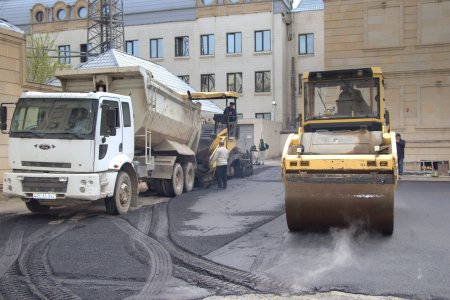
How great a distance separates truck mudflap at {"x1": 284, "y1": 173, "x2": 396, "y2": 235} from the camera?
26.0 ft

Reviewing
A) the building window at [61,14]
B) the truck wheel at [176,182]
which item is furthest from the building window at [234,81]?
the truck wheel at [176,182]

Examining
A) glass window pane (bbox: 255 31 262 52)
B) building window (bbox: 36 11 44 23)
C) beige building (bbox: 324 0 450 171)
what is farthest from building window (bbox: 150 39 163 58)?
beige building (bbox: 324 0 450 171)

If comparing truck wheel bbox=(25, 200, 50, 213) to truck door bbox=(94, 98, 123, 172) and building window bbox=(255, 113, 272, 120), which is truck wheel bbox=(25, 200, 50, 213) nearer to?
truck door bbox=(94, 98, 123, 172)

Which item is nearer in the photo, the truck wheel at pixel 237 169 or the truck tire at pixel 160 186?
the truck tire at pixel 160 186

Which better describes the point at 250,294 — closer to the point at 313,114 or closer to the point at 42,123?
the point at 313,114

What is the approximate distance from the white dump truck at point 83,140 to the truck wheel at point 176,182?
1726 mm

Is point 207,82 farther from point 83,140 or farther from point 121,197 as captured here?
point 83,140

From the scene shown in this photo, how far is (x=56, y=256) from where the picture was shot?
25.3 ft

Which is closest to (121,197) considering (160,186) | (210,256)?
(160,186)

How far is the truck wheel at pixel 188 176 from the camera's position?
16.0m

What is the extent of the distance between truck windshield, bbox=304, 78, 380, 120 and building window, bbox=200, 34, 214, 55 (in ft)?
113

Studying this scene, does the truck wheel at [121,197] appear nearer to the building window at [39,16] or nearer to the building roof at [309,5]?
the building roof at [309,5]

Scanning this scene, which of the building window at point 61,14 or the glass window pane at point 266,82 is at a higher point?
the building window at point 61,14

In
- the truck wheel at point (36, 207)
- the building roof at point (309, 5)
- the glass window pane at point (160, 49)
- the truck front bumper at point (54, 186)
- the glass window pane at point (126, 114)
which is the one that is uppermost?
the building roof at point (309, 5)
